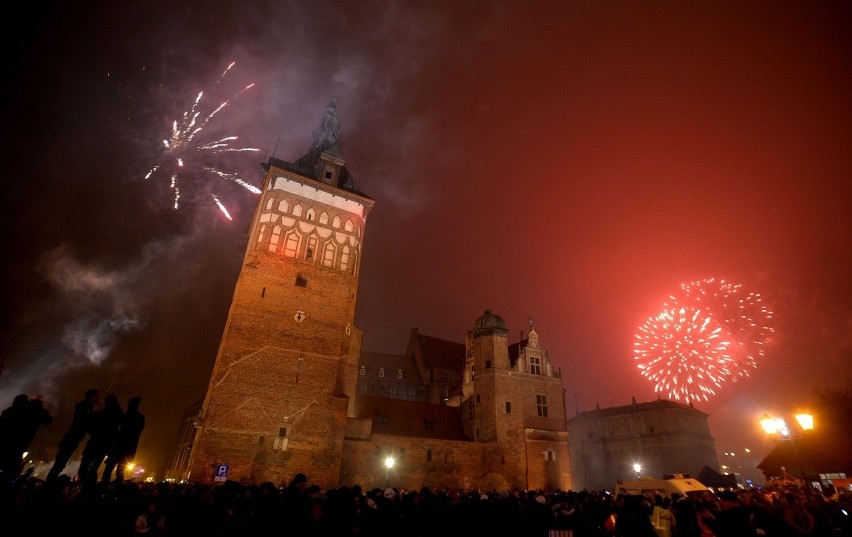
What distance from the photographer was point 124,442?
8.23 metres

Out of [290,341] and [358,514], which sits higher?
[290,341]

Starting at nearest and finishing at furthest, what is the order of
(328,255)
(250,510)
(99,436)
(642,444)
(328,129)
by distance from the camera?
(99,436)
(250,510)
(328,255)
(328,129)
(642,444)

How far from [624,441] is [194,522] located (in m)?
69.9

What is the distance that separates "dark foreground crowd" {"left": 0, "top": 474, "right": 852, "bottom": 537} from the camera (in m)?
6.83

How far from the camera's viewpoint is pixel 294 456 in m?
24.6

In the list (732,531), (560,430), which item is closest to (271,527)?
(732,531)

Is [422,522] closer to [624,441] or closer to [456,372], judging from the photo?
[456,372]

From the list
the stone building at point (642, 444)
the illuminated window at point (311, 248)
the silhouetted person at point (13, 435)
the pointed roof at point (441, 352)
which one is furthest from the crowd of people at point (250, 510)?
the stone building at point (642, 444)

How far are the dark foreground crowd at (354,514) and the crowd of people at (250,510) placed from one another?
0.07 ft

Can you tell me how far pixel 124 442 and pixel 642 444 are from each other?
2738 inches

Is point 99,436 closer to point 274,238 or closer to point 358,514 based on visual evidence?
point 358,514

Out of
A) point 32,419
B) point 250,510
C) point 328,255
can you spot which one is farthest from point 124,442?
point 328,255

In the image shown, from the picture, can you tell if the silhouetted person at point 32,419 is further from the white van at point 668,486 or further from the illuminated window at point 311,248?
the white van at point 668,486

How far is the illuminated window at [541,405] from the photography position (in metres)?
36.5
